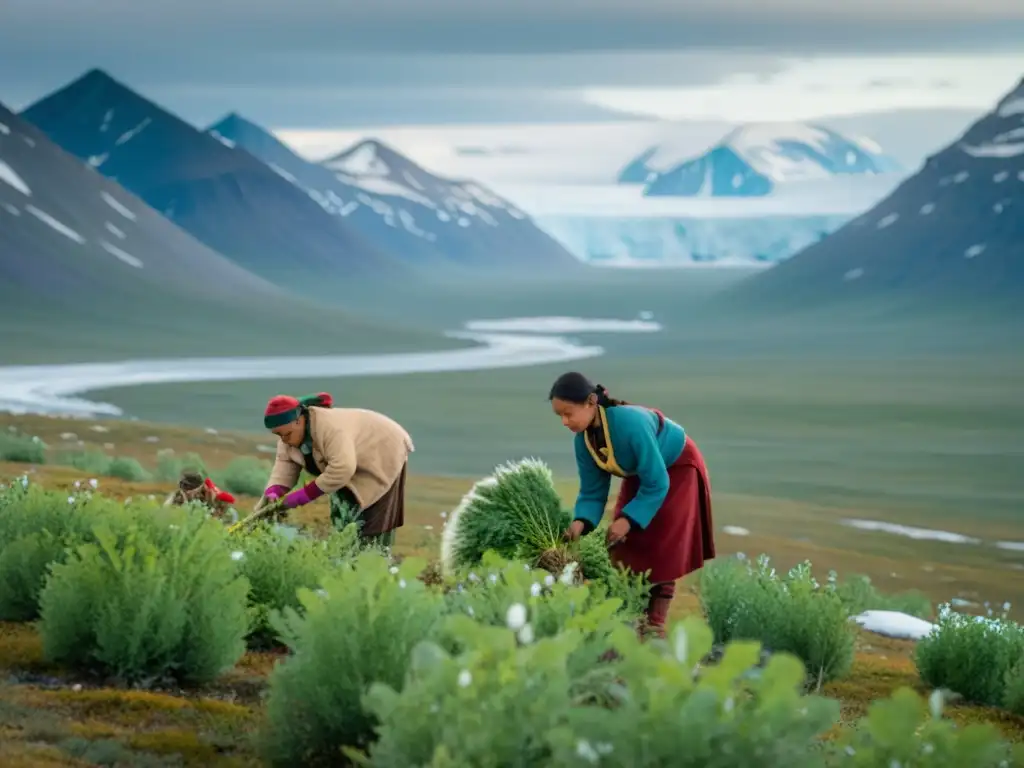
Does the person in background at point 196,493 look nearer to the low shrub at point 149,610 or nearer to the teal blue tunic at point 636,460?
the teal blue tunic at point 636,460

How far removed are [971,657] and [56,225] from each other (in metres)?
152

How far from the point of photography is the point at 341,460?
368 inches

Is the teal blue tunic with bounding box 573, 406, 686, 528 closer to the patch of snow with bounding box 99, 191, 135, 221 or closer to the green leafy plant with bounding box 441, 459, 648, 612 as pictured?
the green leafy plant with bounding box 441, 459, 648, 612

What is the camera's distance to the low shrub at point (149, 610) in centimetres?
695

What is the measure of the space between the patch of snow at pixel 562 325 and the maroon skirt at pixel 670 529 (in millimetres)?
142711

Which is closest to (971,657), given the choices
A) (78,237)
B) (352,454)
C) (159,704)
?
(352,454)

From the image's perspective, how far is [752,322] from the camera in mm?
162250

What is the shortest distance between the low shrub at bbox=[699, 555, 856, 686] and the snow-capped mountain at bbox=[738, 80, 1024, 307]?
147876 millimetres

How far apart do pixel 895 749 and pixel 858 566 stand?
22.8 meters

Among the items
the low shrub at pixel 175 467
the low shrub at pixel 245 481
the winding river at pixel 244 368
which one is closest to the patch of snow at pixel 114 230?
the winding river at pixel 244 368

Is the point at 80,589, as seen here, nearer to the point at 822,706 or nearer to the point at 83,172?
the point at 822,706

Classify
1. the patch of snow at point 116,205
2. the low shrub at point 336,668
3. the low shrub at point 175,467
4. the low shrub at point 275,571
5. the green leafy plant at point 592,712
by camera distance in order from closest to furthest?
the green leafy plant at point 592,712, the low shrub at point 336,668, the low shrub at point 275,571, the low shrub at point 175,467, the patch of snow at point 116,205

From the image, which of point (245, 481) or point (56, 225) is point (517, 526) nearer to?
point (245, 481)

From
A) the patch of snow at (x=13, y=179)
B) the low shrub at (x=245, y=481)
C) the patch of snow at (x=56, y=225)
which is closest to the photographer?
the low shrub at (x=245, y=481)
